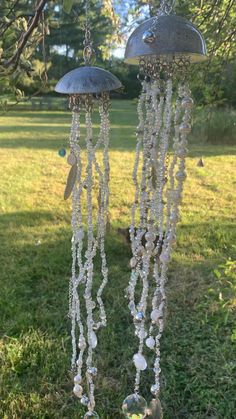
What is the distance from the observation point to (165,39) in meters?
0.96

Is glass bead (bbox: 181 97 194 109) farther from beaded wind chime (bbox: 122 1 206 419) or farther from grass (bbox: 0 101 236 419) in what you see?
grass (bbox: 0 101 236 419)

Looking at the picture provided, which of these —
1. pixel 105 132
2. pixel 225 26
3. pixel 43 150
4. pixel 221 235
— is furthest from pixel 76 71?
pixel 43 150

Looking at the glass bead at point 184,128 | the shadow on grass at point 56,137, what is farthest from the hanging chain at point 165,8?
the shadow on grass at point 56,137

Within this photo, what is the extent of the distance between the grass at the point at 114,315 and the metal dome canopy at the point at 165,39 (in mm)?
1411

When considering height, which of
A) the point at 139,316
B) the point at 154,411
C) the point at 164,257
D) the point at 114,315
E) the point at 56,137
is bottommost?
the point at 56,137

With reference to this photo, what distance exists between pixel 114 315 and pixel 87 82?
6.29 ft

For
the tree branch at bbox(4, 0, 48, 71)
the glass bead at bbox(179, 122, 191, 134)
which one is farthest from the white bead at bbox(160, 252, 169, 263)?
the tree branch at bbox(4, 0, 48, 71)

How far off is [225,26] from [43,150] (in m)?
6.48

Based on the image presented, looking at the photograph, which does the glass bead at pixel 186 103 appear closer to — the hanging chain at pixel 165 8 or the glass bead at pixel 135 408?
the hanging chain at pixel 165 8

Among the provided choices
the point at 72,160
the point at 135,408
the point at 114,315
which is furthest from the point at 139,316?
the point at 114,315

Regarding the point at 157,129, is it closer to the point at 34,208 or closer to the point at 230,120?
the point at 34,208

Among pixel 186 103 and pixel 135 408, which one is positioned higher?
pixel 186 103

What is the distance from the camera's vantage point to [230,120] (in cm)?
954

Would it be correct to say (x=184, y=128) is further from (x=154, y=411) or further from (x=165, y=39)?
(x=154, y=411)
